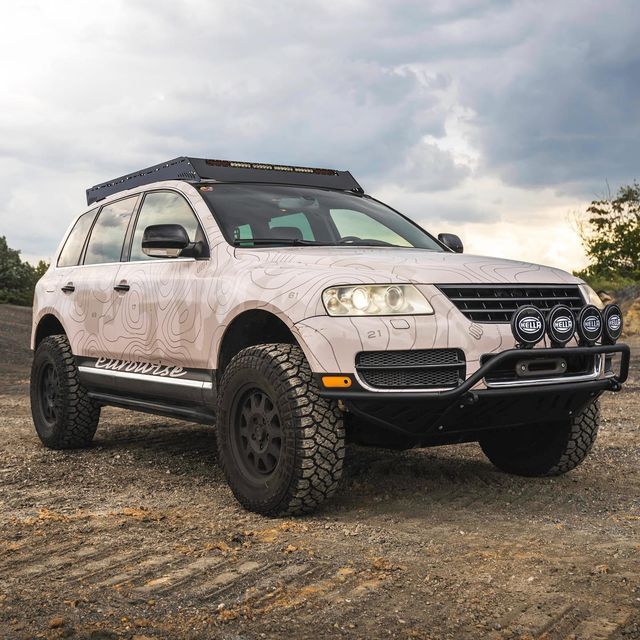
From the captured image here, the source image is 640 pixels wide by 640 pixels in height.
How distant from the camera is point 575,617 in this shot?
3.30m

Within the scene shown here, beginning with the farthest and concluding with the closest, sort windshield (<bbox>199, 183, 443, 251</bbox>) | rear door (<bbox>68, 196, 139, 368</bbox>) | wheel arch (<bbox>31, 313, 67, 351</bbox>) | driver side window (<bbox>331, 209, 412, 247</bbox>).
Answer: wheel arch (<bbox>31, 313, 67, 351</bbox>) < rear door (<bbox>68, 196, 139, 368</bbox>) < driver side window (<bbox>331, 209, 412, 247</bbox>) < windshield (<bbox>199, 183, 443, 251</bbox>)

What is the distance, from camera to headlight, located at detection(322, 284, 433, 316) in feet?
14.6

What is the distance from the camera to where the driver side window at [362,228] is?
19.6 ft

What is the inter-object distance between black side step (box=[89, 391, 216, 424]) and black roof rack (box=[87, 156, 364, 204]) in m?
1.57

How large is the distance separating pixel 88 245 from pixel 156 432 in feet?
6.58

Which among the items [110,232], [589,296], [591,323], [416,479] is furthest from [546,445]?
[110,232]

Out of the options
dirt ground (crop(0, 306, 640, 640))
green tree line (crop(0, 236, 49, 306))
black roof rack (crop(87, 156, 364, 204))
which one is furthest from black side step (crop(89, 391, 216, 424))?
green tree line (crop(0, 236, 49, 306))

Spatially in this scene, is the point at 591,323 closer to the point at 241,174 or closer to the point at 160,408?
the point at 241,174

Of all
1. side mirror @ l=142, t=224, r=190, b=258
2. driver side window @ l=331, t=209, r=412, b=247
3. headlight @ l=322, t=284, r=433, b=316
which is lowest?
headlight @ l=322, t=284, r=433, b=316

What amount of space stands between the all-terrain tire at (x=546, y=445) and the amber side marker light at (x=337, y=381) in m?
1.68

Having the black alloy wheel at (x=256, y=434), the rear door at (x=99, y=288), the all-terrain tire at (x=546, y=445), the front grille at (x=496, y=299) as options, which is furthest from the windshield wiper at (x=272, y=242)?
the all-terrain tire at (x=546, y=445)

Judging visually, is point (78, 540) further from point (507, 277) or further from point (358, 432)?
point (507, 277)

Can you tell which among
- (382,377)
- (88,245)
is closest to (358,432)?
(382,377)

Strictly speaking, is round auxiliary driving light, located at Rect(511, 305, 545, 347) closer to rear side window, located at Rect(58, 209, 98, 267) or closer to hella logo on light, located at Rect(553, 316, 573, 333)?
Result: hella logo on light, located at Rect(553, 316, 573, 333)
